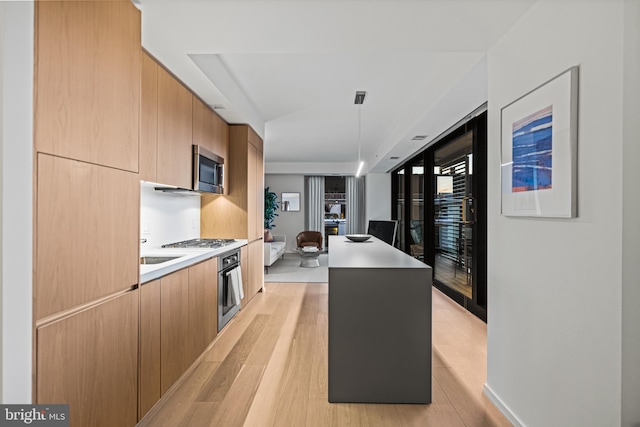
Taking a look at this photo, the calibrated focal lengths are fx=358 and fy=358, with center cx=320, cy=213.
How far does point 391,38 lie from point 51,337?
2.27m

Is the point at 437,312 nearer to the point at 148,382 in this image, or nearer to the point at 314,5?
the point at 148,382

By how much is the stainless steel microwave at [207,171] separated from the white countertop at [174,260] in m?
0.61

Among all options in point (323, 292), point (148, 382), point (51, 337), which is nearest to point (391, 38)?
point (51, 337)

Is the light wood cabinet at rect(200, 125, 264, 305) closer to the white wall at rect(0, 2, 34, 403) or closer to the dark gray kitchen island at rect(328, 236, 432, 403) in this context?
the dark gray kitchen island at rect(328, 236, 432, 403)

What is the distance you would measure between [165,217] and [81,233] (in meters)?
2.06

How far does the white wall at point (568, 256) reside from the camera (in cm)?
131

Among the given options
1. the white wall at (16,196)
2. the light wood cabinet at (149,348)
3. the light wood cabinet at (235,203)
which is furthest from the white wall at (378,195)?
the white wall at (16,196)

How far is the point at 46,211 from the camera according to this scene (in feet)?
4.21

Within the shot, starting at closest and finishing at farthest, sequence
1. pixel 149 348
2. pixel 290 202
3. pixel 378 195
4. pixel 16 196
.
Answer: pixel 16 196 < pixel 149 348 < pixel 378 195 < pixel 290 202

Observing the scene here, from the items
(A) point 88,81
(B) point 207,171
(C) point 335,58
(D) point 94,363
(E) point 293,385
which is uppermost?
(C) point 335,58

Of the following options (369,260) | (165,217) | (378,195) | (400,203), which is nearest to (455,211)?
(369,260)

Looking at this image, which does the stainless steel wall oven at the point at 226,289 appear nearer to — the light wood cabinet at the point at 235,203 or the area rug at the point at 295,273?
the light wood cabinet at the point at 235,203

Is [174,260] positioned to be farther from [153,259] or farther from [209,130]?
[209,130]

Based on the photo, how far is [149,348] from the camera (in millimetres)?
2064
